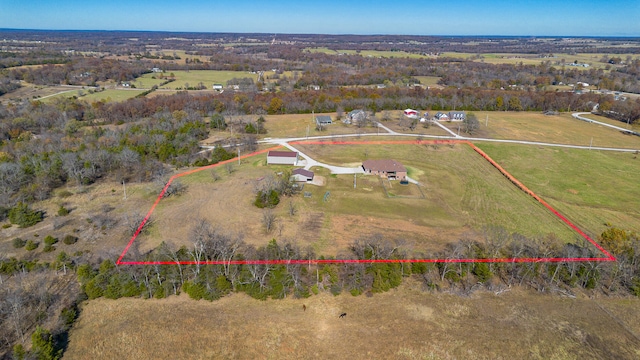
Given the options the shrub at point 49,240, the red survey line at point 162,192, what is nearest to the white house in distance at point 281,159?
the red survey line at point 162,192

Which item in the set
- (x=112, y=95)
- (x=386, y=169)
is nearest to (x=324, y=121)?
(x=386, y=169)

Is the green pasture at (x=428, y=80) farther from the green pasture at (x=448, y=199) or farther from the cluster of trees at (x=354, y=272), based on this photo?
the cluster of trees at (x=354, y=272)

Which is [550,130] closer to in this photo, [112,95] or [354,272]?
[354,272]

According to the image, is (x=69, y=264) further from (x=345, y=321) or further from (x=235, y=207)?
(x=345, y=321)

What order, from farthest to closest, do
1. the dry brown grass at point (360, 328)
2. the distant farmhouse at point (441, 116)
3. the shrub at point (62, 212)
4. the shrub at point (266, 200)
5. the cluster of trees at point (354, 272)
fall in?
1. the distant farmhouse at point (441, 116)
2. the shrub at point (266, 200)
3. the shrub at point (62, 212)
4. the cluster of trees at point (354, 272)
5. the dry brown grass at point (360, 328)

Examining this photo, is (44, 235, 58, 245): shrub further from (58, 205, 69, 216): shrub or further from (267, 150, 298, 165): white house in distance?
(267, 150, 298, 165): white house in distance

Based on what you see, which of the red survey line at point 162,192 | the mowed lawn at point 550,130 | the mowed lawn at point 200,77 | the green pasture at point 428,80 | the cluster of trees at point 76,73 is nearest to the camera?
the red survey line at point 162,192
